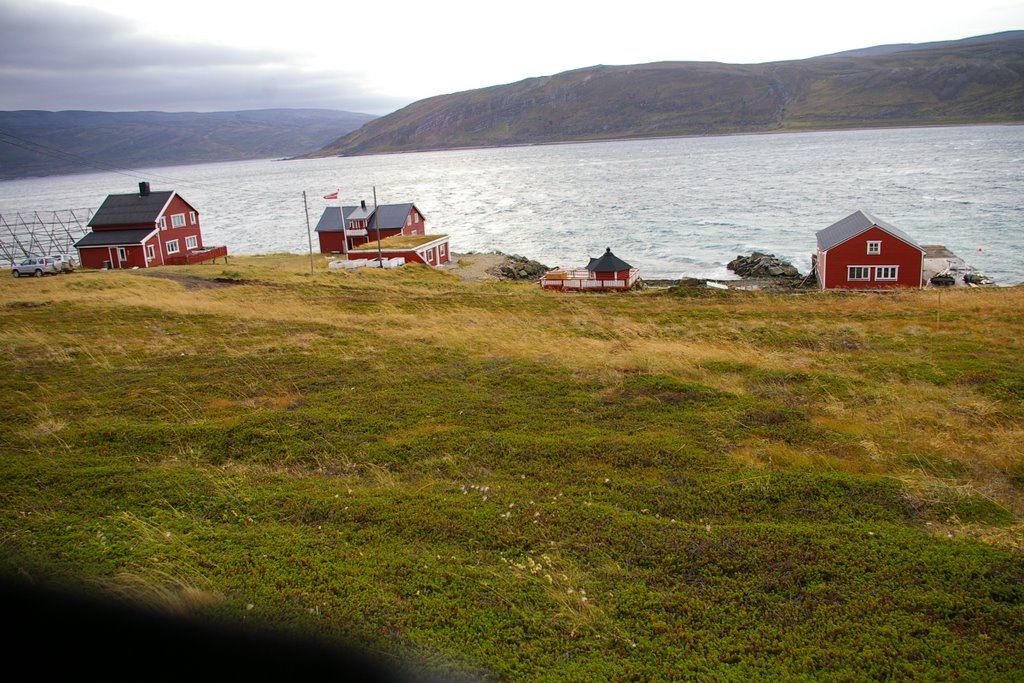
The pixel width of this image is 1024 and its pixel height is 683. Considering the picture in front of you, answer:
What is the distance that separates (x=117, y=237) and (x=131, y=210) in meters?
3.35

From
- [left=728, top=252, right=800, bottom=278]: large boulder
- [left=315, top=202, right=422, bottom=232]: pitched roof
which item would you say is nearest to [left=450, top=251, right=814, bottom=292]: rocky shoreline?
[left=728, top=252, right=800, bottom=278]: large boulder

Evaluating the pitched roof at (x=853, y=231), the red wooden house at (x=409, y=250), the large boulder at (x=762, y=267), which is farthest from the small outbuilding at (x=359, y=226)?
the pitched roof at (x=853, y=231)

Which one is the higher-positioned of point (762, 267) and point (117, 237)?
point (117, 237)

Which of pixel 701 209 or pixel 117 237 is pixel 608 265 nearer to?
pixel 117 237

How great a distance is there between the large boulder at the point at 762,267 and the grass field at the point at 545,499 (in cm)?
4151

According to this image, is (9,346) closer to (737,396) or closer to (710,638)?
(737,396)

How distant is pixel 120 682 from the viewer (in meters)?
3.81

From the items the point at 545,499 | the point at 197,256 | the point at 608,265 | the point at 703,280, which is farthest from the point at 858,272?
the point at 197,256

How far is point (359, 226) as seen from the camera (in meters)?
72.8

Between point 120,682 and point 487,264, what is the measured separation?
65.0 metres

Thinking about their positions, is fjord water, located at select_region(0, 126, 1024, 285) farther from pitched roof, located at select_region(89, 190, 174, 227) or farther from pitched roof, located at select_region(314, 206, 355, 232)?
pitched roof, located at select_region(89, 190, 174, 227)

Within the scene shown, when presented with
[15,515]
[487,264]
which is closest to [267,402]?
[15,515]

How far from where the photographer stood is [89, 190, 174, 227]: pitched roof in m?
58.8

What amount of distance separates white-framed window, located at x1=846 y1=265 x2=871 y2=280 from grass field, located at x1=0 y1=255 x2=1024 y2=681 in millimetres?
32523
